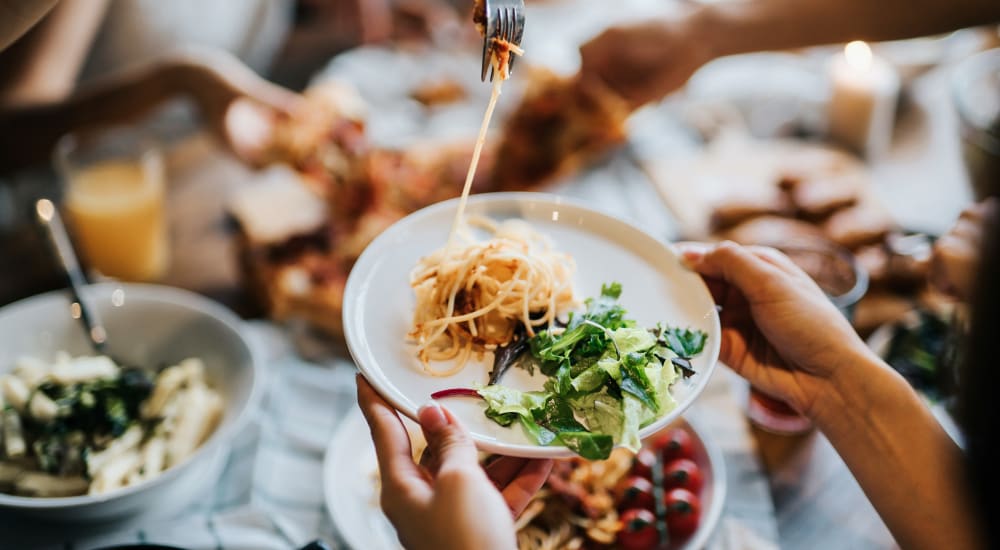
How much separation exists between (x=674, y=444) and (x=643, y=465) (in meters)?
0.08

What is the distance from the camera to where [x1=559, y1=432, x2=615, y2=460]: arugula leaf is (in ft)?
3.57

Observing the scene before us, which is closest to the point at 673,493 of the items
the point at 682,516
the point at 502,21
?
the point at 682,516

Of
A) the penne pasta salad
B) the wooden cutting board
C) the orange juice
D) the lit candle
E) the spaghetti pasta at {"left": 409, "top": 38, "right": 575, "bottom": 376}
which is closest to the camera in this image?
the spaghetti pasta at {"left": 409, "top": 38, "right": 575, "bottom": 376}

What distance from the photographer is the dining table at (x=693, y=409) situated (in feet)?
5.23

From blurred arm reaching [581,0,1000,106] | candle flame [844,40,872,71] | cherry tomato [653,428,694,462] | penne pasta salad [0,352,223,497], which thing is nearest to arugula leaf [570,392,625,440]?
cherry tomato [653,428,694,462]

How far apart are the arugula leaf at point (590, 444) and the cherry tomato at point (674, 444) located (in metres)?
0.59

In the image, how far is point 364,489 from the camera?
1526 mm

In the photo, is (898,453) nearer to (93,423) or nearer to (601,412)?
(601,412)

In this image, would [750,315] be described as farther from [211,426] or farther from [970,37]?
[970,37]

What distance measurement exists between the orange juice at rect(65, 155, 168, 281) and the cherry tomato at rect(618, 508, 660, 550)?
1.78 metres

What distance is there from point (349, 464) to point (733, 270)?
93 centimetres

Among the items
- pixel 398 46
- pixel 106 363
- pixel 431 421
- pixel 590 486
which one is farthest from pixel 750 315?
pixel 398 46

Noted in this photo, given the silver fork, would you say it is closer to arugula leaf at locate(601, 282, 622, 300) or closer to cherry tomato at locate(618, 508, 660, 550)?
arugula leaf at locate(601, 282, 622, 300)

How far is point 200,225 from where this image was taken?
2.63 m
